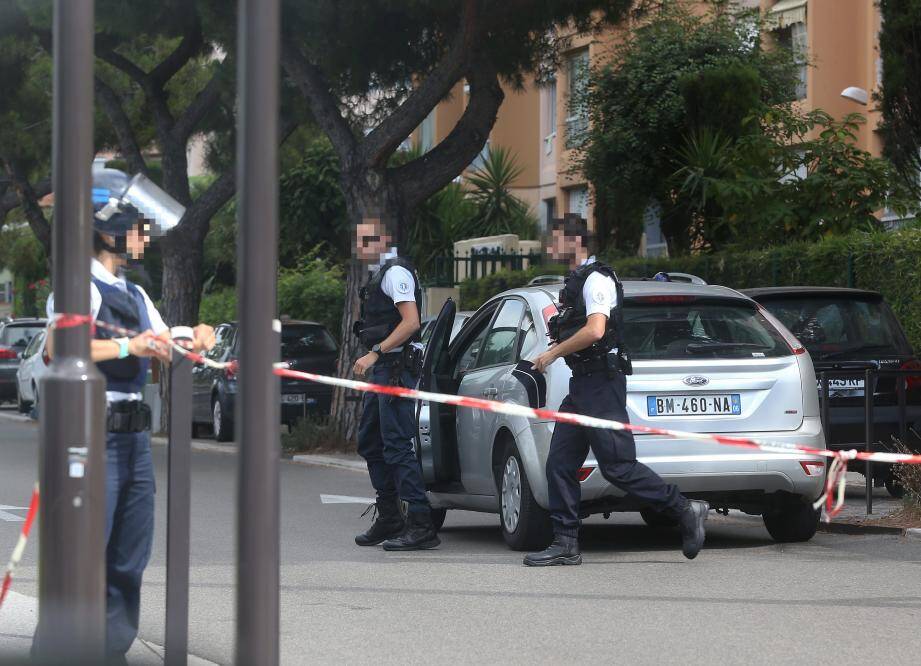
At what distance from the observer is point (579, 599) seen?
7730mm

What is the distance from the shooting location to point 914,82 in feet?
53.6

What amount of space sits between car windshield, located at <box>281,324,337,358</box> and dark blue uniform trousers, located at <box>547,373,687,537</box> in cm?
1413

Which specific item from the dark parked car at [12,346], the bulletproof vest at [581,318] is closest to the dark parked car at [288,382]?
the dark parked car at [12,346]

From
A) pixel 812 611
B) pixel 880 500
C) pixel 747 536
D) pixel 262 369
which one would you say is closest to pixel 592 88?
pixel 880 500

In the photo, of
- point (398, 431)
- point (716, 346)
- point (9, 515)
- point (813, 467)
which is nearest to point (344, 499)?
point (9, 515)

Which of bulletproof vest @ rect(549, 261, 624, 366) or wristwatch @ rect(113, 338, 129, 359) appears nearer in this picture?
wristwatch @ rect(113, 338, 129, 359)

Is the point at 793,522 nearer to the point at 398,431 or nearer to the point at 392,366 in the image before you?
the point at 398,431

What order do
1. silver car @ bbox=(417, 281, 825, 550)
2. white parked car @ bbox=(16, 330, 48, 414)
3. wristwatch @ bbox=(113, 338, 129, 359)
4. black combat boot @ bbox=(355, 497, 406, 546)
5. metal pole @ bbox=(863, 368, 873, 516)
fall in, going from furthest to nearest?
white parked car @ bbox=(16, 330, 48, 414), metal pole @ bbox=(863, 368, 873, 516), black combat boot @ bbox=(355, 497, 406, 546), silver car @ bbox=(417, 281, 825, 550), wristwatch @ bbox=(113, 338, 129, 359)

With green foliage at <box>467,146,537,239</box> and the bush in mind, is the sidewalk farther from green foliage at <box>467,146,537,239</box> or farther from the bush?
green foliage at <box>467,146,537,239</box>

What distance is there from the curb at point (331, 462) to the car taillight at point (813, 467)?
779 cm

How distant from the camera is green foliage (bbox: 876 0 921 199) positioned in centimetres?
1619

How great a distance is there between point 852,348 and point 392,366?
4.38m

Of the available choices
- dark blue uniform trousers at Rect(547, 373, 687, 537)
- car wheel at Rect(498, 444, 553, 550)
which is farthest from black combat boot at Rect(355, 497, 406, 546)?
dark blue uniform trousers at Rect(547, 373, 687, 537)

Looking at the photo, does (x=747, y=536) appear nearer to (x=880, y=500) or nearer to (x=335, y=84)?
(x=880, y=500)
